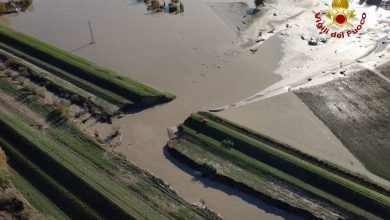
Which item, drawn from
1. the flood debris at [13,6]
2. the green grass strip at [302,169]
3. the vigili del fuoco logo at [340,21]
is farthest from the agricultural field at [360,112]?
the flood debris at [13,6]

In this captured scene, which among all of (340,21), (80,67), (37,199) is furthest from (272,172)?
(340,21)

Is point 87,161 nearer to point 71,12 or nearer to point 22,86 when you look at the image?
point 22,86

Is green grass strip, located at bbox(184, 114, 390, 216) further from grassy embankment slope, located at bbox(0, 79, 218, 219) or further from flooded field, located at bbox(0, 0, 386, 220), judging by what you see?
grassy embankment slope, located at bbox(0, 79, 218, 219)

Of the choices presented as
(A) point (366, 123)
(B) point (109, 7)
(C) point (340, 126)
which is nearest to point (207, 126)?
(C) point (340, 126)

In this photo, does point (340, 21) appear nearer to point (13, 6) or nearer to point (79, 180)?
point (79, 180)

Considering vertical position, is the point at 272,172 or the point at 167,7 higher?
the point at 167,7
